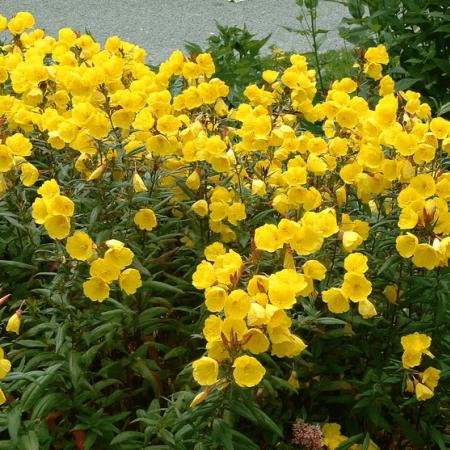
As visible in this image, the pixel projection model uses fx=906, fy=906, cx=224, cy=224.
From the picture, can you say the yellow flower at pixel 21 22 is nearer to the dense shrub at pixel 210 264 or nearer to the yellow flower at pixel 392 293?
the dense shrub at pixel 210 264

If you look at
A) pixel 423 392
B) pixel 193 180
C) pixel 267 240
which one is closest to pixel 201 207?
pixel 193 180

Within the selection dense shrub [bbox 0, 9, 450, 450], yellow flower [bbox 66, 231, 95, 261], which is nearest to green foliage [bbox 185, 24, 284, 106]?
dense shrub [bbox 0, 9, 450, 450]

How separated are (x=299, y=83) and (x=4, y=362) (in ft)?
5.66

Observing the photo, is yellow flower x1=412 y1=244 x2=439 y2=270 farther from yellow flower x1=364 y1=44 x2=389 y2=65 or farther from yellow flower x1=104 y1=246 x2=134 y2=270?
yellow flower x1=364 y1=44 x2=389 y2=65

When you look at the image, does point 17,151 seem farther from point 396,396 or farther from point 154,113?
point 396,396

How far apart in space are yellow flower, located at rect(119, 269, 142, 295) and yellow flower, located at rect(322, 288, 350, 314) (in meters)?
0.59

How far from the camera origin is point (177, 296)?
328cm

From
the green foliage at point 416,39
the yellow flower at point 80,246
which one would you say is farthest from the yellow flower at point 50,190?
the green foliage at point 416,39

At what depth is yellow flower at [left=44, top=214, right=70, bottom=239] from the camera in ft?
8.93

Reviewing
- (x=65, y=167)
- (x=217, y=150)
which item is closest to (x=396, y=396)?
(x=217, y=150)

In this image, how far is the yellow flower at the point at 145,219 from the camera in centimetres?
306

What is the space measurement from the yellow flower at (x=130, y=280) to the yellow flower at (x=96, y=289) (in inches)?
2.4

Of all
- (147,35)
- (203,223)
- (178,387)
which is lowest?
(147,35)

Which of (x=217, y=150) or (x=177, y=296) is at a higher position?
(x=217, y=150)
